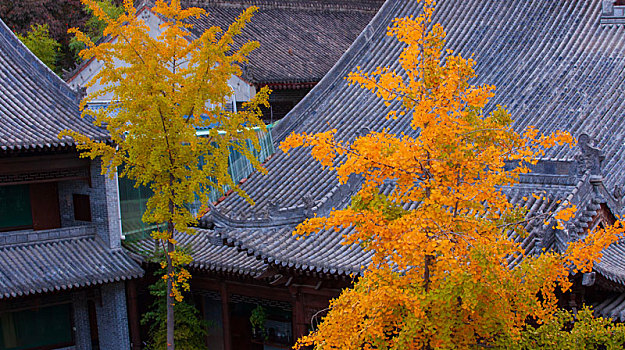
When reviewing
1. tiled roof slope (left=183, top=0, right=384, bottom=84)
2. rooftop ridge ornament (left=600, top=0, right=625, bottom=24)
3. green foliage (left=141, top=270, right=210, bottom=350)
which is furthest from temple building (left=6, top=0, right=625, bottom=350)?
tiled roof slope (left=183, top=0, right=384, bottom=84)

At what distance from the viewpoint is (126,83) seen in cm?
1130

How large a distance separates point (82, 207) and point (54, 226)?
0.71 m

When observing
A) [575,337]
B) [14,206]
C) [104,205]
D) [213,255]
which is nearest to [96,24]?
[14,206]

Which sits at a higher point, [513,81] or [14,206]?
[513,81]

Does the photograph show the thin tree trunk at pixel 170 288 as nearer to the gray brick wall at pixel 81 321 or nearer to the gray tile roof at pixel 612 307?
the gray brick wall at pixel 81 321

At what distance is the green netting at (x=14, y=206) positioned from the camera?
1566cm

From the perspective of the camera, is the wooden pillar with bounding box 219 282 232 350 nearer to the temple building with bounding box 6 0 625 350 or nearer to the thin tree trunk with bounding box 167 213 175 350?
the temple building with bounding box 6 0 625 350

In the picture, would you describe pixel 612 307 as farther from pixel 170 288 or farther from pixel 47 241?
pixel 47 241

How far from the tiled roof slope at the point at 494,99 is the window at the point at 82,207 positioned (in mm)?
3682

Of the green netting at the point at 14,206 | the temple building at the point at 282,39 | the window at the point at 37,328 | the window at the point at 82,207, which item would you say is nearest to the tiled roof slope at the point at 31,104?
the green netting at the point at 14,206

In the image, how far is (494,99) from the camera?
13859 millimetres

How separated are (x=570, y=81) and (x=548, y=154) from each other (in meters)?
2.03

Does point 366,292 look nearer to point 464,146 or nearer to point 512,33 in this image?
point 464,146

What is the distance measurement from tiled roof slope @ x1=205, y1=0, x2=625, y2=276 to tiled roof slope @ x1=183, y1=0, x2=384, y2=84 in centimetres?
449
